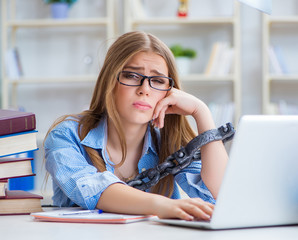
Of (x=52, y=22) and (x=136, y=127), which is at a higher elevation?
(x=52, y=22)

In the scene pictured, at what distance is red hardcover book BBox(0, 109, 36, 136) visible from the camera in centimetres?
113

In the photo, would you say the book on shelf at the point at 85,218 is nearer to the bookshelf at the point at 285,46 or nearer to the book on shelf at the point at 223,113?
the book on shelf at the point at 223,113

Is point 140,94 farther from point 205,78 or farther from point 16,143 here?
point 205,78

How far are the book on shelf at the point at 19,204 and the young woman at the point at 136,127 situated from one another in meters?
0.08

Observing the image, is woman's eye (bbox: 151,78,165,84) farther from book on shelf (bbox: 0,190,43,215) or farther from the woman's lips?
book on shelf (bbox: 0,190,43,215)

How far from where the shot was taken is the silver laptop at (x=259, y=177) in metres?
0.80

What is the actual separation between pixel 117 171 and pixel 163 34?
252 centimetres

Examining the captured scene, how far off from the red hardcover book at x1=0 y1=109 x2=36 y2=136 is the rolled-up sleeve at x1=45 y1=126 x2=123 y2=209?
0.40 feet

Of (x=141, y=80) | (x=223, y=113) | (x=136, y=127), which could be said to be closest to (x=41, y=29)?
(x=223, y=113)

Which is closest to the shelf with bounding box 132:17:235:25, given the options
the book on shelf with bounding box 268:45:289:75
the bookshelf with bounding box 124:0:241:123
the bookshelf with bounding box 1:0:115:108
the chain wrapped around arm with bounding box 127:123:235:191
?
the bookshelf with bounding box 124:0:241:123

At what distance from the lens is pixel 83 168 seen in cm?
123

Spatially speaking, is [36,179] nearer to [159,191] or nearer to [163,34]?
[163,34]

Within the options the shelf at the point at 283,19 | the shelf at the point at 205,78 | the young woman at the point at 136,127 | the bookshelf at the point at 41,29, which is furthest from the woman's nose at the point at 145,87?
the shelf at the point at 283,19

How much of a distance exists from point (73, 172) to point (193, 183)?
0.43 m
